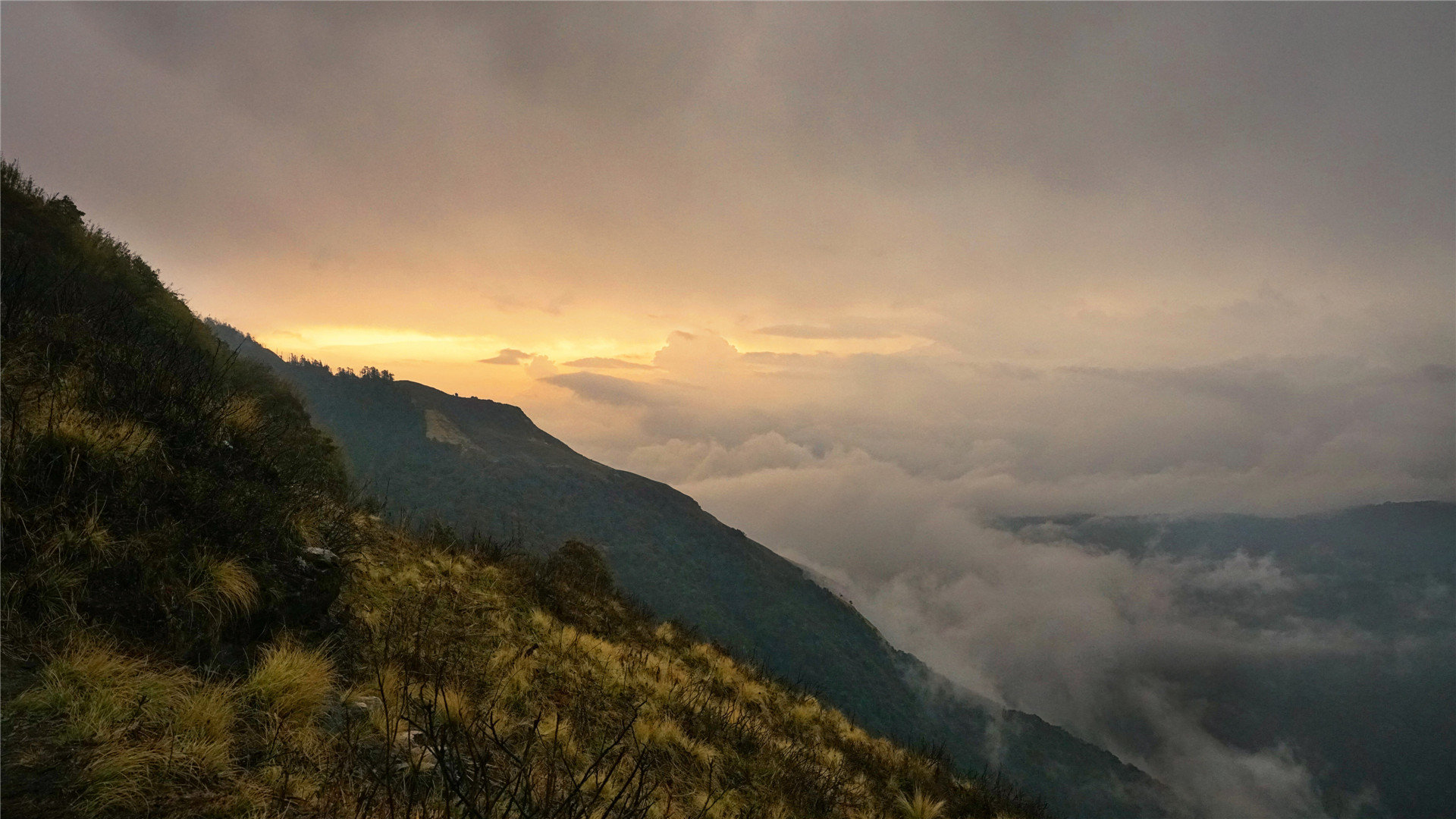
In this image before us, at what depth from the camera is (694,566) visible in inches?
6063

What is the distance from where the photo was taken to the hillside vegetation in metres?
3.13

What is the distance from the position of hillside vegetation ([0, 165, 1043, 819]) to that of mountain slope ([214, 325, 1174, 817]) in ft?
356

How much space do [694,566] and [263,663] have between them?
15524 cm

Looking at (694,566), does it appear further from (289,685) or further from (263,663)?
(289,685)

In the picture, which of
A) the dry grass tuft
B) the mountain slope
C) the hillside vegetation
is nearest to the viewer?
the hillside vegetation

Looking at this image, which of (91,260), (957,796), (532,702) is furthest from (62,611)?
(91,260)

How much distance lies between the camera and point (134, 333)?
823 centimetres

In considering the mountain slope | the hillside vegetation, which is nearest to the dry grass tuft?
the hillside vegetation

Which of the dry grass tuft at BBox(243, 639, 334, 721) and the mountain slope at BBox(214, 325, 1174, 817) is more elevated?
the dry grass tuft at BBox(243, 639, 334, 721)

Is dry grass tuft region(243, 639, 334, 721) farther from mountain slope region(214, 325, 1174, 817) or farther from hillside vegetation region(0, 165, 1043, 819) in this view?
mountain slope region(214, 325, 1174, 817)

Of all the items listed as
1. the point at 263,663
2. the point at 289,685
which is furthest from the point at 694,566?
the point at 289,685

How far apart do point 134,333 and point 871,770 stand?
13364 millimetres

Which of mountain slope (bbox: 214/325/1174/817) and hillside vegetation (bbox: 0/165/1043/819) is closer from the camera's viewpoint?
hillside vegetation (bbox: 0/165/1043/819)

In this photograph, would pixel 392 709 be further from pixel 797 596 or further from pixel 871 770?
pixel 797 596
